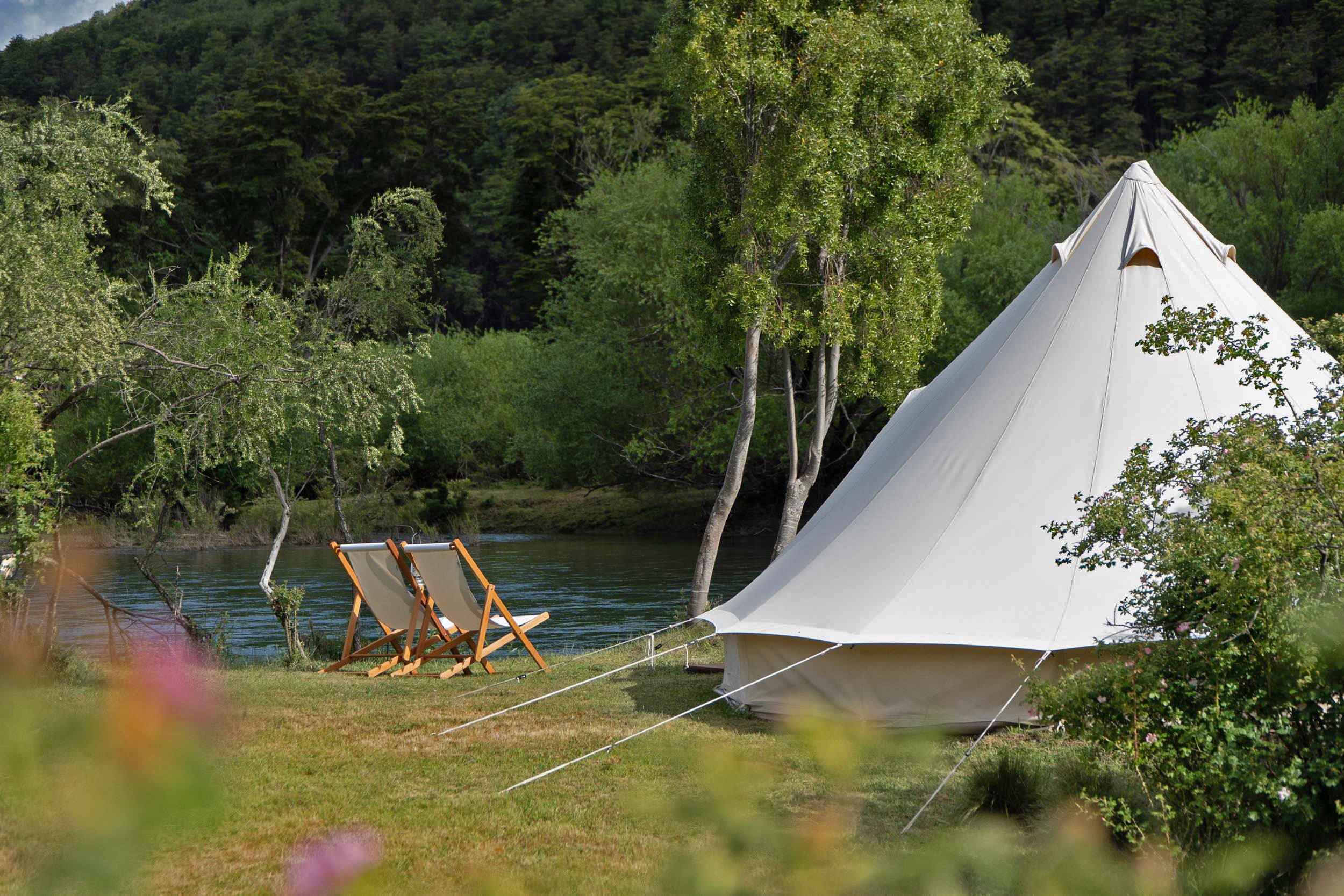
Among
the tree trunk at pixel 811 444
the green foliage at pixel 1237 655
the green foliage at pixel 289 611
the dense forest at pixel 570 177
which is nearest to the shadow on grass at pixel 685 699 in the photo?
the green foliage at pixel 1237 655

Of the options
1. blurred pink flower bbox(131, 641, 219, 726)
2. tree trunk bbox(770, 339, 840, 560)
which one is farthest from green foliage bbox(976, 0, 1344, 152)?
blurred pink flower bbox(131, 641, 219, 726)

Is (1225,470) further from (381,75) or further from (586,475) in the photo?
(381,75)

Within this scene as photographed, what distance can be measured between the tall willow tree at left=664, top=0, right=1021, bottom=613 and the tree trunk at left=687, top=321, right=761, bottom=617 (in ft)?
0.09

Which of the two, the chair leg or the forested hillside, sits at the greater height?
the forested hillside

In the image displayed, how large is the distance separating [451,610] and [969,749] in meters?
4.93

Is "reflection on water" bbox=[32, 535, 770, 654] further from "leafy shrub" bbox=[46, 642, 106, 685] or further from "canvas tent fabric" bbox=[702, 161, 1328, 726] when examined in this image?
"leafy shrub" bbox=[46, 642, 106, 685]

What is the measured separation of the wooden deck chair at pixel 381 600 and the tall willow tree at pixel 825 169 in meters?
4.39

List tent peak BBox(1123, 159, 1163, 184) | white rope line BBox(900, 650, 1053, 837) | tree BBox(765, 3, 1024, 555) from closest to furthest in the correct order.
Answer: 1. white rope line BBox(900, 650, 1053, 837)
2. tent peak BBox(1123, 159, 1163, 184)
3. tree BBox(765, 3, 1024, 555)

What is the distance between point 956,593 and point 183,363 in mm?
6866

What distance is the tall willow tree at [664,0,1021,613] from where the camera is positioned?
39.4ft

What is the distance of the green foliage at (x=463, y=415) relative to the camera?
116 ft

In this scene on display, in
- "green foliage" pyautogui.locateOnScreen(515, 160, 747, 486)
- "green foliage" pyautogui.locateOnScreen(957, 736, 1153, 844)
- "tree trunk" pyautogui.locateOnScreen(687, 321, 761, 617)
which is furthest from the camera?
"green foliage" pyautogui.locateOnScreen(515, 160, 747, 486)

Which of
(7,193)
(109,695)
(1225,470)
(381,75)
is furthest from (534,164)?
(109,695)

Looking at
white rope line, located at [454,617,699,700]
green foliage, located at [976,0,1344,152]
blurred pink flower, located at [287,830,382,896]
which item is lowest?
white rope line, located at [454,617,699,700]
